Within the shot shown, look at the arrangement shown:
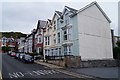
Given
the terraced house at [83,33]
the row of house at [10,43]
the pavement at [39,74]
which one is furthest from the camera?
the row of house at [10,43]

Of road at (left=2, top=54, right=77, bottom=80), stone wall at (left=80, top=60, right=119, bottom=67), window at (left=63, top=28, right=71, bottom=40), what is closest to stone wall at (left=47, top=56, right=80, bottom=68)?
stone wall at (left=80, top=60, right=119, bottom=67)

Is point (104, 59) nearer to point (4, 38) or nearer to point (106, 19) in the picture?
point (106, 19)

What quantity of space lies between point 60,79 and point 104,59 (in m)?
19.7

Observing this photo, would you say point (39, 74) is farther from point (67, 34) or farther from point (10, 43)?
point (10, 43)

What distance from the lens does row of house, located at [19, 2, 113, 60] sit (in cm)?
3130

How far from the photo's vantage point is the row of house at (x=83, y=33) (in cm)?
3130

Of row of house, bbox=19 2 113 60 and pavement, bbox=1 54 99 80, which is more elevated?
row of house, bbox=19 2 113 60

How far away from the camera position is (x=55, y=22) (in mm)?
39812

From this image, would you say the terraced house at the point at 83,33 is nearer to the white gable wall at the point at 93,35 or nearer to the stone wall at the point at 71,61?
the white gable wall at the point at 93,35

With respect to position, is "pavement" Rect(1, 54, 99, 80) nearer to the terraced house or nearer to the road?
the road

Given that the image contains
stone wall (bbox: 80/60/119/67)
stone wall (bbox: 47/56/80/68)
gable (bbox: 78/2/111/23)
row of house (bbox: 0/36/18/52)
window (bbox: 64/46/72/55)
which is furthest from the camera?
row of house (bbox: 0/36/18/52)

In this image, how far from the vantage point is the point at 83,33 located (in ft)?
103

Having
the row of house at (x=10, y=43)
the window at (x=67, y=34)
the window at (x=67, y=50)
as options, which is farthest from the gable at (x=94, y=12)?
the row of house at (x=10, y=43)

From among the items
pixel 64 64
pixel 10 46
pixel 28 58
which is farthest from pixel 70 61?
pixel 10 46
